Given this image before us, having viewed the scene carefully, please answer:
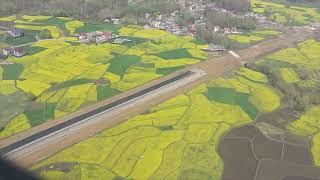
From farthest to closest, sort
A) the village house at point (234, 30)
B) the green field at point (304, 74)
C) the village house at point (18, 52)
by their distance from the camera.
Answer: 1. the village house at point (234, 30)
2. the village house at point (18, 52)
3. the green field at point (304, 74)

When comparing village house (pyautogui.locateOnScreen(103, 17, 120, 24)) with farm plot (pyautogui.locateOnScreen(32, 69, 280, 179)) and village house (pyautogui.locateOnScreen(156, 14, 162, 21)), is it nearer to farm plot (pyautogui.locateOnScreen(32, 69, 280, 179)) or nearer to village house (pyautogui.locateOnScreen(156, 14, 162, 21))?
village house (pyautogui.locateOnScreen(156, 14, 162, 21))

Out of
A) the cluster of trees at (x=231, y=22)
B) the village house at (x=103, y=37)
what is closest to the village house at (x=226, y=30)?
the cluster of trees at (x=231, y=22)

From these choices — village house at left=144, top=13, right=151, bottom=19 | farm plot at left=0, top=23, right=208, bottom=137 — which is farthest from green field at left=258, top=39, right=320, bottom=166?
village house at left=144, top=13, right=151, bottom=19

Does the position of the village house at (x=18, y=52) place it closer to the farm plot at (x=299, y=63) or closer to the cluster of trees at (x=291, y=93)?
the cluster of trees at (x=291, y=93)

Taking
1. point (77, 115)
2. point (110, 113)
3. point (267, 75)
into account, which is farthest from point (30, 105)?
point (267, 75)

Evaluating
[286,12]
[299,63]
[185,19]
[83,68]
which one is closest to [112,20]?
[185,19]

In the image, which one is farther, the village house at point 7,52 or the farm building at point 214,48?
the farm building at point 214,48

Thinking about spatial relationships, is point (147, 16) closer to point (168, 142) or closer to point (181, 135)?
point (181, 135)

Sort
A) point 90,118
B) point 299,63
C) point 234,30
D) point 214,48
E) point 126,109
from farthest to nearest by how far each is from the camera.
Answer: point 234,30 → point 214,48 → point 299,63 → point 126,109 → point 90,118
